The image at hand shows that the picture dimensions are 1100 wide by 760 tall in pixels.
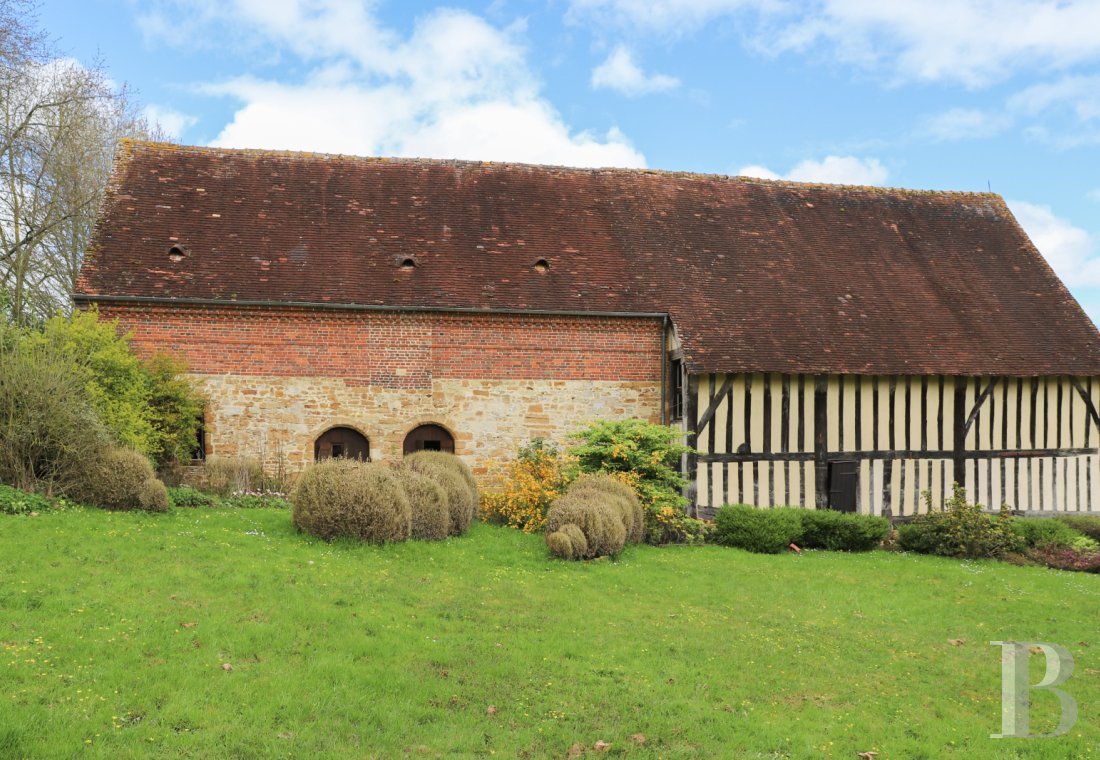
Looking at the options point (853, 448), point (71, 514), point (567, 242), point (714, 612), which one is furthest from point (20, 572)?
point (853, 448)

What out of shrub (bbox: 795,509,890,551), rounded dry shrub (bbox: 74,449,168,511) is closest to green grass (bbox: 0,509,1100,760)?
rounded dry shrub (bbox: 74,449,168,511)

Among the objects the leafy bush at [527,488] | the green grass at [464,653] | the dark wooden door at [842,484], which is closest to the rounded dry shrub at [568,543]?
the green grass at [464,653]

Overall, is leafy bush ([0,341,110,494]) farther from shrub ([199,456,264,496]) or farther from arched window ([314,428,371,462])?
arched window ([314,428,371,462])

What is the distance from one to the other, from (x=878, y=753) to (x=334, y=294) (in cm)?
1147

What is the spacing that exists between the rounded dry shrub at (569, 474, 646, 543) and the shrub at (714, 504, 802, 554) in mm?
1495

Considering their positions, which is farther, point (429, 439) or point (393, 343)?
point (429, 439)

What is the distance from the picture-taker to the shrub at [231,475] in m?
13.0

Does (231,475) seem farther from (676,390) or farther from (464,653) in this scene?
(464,653)

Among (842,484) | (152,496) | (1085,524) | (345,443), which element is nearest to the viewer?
(152,496)

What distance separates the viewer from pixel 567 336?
48.5 ft

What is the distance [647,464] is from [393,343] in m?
5.10

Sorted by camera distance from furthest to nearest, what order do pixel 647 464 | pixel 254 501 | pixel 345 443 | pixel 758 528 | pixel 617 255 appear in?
pixel 617 255 → pixel 345 443 → pixel 647 464 → pixel 758 528 → pixel 254 501

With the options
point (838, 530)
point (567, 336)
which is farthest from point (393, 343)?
point (838, 530)

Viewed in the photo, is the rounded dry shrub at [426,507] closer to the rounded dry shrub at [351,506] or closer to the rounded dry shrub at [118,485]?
the rounded dry shrub at [351,506]
